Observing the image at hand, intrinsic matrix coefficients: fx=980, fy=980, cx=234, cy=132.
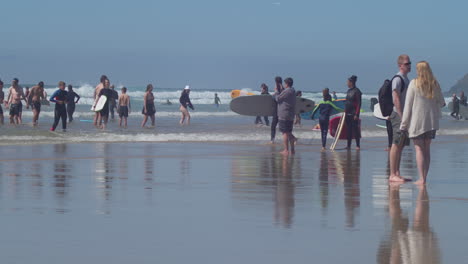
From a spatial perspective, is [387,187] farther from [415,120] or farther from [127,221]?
[127,221]

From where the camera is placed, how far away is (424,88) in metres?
13.1

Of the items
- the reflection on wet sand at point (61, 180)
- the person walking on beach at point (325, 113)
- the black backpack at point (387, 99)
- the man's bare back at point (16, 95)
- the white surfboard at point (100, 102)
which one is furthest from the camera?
the man's bare back at point (16, 95)

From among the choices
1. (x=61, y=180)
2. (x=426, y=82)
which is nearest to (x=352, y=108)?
(x=426, y=82)

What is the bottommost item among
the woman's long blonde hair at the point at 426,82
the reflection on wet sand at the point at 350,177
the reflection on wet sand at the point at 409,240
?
the reflection on wet sand at the point at 350,177

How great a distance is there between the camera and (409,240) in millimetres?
8469

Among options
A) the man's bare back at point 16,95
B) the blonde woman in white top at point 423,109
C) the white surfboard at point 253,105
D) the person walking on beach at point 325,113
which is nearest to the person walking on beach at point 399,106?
the blonde woman in white top at point 423,109

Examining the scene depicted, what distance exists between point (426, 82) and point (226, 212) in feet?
13.5

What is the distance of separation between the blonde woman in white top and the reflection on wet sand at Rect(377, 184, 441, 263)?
7.53ft

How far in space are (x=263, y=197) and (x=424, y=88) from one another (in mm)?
2880

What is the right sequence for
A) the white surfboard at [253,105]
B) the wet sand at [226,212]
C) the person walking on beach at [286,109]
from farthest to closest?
1. the white surfboard at [253,105]
2. the person walking on beach at [286,109]
3. the wet sand at [226,212]

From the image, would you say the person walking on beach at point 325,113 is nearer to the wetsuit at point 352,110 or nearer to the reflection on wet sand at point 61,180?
the wetsuit at point 352,110

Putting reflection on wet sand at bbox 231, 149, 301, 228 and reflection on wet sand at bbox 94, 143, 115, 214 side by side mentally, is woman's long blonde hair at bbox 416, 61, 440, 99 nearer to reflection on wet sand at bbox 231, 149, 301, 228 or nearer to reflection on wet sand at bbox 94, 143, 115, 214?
reflection on wet sand at bbox 231, 149, 301, 228

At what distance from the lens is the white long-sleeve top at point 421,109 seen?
43.4 ft

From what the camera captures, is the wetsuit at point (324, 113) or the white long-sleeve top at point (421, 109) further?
the wetsuit at point (324, 113)
